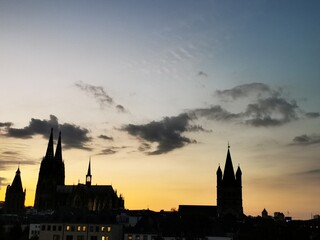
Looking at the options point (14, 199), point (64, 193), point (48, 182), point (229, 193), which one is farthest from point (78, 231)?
point (14, 199)

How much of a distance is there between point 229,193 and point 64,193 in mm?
86449

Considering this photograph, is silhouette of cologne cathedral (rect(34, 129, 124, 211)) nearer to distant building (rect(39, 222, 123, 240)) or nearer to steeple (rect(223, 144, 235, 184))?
steeple (rect(223, 144, 235, 184))

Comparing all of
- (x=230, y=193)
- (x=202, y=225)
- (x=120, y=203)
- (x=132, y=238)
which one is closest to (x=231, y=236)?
(x=202, y=225)

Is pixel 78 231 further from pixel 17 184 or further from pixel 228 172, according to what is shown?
pixel 17 184

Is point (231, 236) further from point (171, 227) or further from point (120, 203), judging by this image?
point (120, 203)

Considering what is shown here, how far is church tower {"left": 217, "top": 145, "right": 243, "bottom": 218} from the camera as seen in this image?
474ft

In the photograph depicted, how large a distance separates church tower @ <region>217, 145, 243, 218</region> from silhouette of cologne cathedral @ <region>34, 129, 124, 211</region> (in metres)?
56.9

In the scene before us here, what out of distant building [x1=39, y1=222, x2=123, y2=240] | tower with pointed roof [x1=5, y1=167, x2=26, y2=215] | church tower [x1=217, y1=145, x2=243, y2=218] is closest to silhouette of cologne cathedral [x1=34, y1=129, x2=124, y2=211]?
tower with pointed roof [x1=5, y1=167, x2=26, y2=215]

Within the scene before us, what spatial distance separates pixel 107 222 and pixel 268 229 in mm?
36321

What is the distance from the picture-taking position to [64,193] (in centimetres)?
19400

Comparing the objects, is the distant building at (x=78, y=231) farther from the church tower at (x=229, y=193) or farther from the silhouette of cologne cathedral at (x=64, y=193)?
the silhouette of cologne cathedral at (x=64, y=193)

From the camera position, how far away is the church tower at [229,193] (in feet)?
474

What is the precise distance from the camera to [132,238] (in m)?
89.0

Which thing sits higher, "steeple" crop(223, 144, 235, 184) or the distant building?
"steeple" crop(223, 144, 235, 184)
